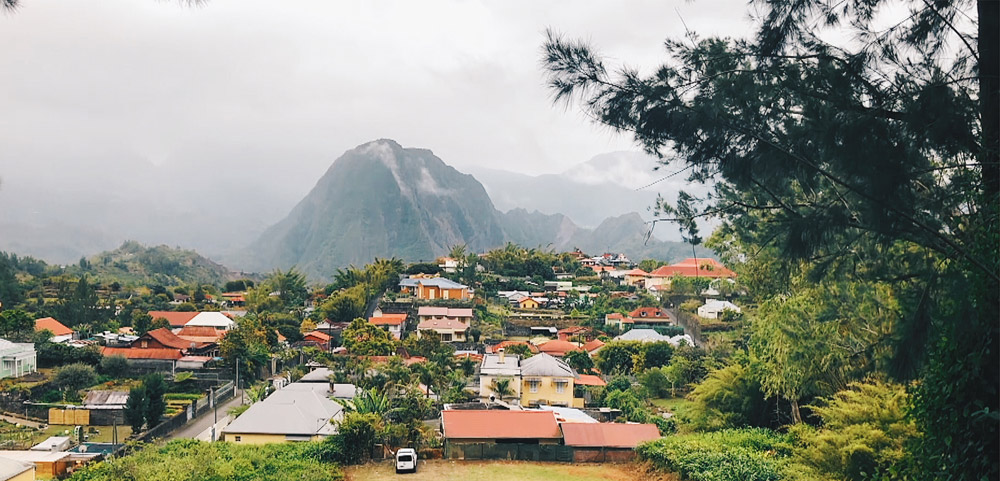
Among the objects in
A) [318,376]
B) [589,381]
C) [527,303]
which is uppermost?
[527,303]

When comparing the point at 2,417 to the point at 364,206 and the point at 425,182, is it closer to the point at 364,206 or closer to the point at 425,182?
the point at 364,206

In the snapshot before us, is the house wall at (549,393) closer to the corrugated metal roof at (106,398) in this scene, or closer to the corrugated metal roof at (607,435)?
the corrugated metal roof at (607,435)

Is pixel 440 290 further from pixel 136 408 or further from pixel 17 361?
pixel 136 408

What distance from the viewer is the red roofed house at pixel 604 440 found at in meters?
13.6

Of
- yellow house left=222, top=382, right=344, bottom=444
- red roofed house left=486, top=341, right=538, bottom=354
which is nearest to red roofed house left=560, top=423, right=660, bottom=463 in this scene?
yellow house left=222, top=382, right=344, bottom=444

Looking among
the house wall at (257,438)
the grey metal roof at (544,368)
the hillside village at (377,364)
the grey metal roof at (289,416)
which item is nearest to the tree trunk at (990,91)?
the hillside village at (377,364)

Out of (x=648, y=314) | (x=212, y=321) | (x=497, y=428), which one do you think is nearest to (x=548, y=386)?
(x=497, y=428)

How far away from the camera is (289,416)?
16.2m

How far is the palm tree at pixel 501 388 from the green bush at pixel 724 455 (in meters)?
9.52

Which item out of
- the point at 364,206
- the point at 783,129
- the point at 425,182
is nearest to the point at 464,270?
the point at 783,129

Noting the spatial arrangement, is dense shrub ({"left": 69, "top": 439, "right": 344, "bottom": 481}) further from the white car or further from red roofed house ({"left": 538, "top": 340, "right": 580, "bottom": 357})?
red roofed house ({"left": 538, "top": 340, "right": 580, "bottom": 357})

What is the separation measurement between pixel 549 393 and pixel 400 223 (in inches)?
4682

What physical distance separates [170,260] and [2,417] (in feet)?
219

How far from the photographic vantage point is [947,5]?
4520mm
